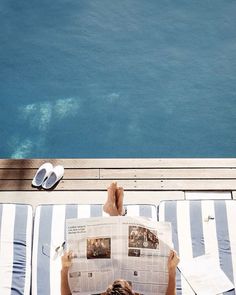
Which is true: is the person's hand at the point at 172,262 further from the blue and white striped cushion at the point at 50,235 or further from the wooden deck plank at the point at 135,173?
the wooden deck plank at the point at 135,173

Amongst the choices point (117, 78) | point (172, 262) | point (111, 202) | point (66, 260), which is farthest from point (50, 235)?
point (117, 78)

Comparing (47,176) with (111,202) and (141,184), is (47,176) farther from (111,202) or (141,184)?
(111,202)

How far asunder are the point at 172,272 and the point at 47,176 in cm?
184

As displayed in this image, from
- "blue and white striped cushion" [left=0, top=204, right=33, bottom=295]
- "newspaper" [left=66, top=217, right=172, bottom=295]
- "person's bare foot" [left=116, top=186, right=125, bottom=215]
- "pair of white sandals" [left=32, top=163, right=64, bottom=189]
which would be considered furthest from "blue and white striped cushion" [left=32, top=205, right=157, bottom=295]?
"pair of white sandals" [left=32, top=163, right=64, bottom=189]

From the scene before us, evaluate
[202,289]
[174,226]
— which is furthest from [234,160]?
A: [202,289]

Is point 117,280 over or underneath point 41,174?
underneath

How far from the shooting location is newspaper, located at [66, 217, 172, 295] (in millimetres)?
2660

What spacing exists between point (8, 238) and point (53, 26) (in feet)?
11.7

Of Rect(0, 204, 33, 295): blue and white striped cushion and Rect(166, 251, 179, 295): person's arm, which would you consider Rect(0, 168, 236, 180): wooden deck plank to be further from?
Rect(166, 251, 179, 295): person's arm

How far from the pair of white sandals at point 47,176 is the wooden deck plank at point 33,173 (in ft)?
0.25

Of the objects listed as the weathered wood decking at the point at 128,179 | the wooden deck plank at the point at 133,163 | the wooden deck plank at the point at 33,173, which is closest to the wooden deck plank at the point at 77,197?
the weathered wood decking at the point at 128,179

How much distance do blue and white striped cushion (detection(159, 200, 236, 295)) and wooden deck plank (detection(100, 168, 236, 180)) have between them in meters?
0.72

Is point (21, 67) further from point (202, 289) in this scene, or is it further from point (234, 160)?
point (202, 289)

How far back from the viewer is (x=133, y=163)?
4188mm
